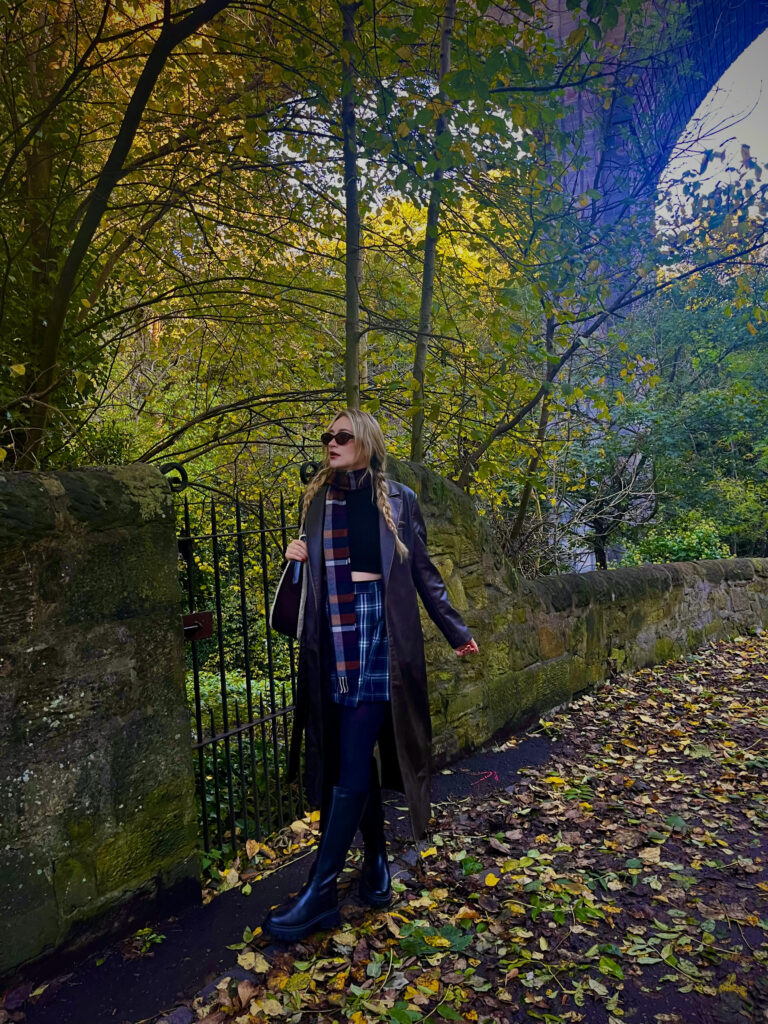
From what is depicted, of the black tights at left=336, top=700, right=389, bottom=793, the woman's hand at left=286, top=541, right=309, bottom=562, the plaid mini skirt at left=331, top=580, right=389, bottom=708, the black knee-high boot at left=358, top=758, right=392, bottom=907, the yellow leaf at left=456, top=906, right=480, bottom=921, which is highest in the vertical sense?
the woman's hand at left=286, top=541, right=309, bottom=562

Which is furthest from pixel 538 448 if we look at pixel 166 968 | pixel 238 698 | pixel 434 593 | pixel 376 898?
pixel 166 968

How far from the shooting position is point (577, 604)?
530cm

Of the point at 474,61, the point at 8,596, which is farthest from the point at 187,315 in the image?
the point at 8,596

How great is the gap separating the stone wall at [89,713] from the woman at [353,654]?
515mm

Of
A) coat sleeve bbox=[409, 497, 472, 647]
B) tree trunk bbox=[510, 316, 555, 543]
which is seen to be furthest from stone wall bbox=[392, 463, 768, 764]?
coat sleeve bbox=[409, 497, 472, 647]

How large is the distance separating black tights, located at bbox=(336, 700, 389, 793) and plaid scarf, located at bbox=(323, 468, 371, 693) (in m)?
0.10

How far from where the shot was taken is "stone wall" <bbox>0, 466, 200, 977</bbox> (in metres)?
2.06

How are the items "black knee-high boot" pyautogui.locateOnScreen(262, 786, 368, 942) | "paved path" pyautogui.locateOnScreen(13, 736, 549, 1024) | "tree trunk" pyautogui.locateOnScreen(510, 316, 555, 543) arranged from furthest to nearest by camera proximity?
"tree trunk" pyautogui.locateOnScreen(510, 316, 555, 543) → "black knee-high boot" pyautogui.locateOnScreen(262, 786, 368, 942) → "paved path" pyautogui.locateOnScreen(13, 736, 549, 1024)

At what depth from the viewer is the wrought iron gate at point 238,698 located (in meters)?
2.87

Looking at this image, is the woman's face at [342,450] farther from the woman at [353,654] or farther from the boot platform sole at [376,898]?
the boot platform sole at [376,898]

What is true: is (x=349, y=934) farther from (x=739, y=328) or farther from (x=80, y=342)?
(x=739, y=328)

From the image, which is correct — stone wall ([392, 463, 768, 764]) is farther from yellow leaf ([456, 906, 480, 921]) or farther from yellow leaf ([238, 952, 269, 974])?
yellow leaf ([238, 952, 269, 974])

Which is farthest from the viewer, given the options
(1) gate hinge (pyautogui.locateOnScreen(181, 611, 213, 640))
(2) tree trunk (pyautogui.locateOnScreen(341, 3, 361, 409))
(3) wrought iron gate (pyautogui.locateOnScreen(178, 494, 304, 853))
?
(2) tree trunk (pyautogui.locateOnScreen(341, 3, 361, 409))

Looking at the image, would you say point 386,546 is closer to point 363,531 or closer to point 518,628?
point 363,531
